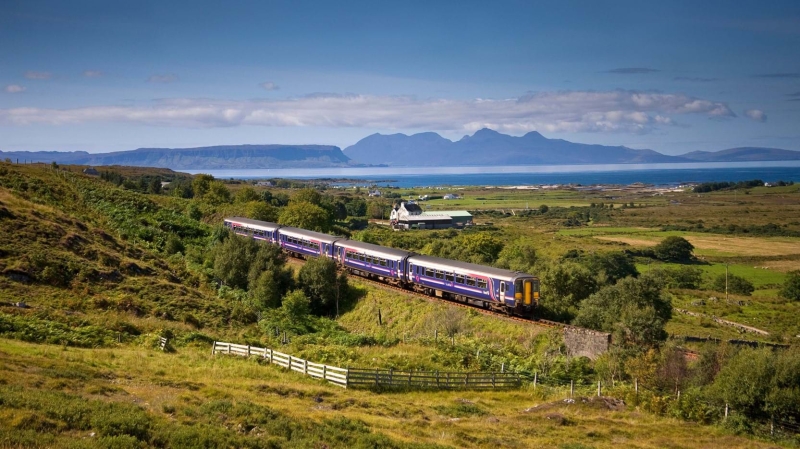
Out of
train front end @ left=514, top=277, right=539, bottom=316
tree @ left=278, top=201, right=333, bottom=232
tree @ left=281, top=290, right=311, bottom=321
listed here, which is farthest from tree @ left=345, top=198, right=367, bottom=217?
train front end @ left=514, top=277, right=539, bottom=316

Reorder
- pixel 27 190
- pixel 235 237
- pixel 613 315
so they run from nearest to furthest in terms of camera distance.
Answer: pixel 613 315
pixel 235 237
pixel 27 190

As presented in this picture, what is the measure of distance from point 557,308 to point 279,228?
2654 cm

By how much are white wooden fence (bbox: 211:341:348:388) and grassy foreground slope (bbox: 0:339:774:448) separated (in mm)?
381

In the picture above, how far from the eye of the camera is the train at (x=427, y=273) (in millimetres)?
31741

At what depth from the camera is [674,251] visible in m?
87.2

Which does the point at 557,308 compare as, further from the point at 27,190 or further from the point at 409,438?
the point at 27,190

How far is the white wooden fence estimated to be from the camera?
20.7 m

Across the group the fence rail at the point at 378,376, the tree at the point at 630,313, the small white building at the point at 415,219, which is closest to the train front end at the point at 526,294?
the tree at the point at 630,313

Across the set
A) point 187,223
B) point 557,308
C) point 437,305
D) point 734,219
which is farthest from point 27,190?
point 734,219

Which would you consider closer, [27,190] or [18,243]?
[18,243]

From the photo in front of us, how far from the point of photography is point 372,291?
39.5 metres

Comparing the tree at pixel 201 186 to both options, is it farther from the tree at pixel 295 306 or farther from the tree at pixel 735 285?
the tree at pixel 735 285

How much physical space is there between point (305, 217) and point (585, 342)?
45.0 metres

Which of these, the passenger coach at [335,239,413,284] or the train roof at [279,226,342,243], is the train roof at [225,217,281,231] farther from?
the passenger coach at [335,239,413,284]
